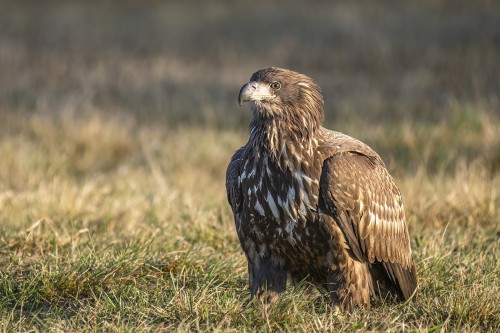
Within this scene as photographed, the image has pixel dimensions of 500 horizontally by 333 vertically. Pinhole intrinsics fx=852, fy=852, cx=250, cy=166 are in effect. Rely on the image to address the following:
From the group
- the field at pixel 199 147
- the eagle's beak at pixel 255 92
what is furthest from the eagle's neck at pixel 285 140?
the field at pixel 199 147

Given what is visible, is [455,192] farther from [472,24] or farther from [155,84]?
[472,24]

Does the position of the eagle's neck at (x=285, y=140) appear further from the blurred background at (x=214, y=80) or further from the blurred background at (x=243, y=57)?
the blurred background at (x=243, y=57)

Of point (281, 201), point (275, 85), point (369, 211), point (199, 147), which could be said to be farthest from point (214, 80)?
point (281, 201)

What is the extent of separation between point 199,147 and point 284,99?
4202mm

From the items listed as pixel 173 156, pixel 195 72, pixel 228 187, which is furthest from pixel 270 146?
pixel 195 72

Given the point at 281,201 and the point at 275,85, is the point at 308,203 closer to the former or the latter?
the point at 281,201

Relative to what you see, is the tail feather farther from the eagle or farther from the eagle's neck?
the eagle's neck

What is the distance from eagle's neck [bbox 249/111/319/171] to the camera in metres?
4.36

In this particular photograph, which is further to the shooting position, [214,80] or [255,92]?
[214,80]

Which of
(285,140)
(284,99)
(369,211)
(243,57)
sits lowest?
(243,57)

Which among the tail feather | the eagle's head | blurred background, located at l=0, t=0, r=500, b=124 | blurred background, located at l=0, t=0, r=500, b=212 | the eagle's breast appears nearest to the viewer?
the eagle's breast

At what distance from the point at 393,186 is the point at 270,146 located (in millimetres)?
777

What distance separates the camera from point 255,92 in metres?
4.43

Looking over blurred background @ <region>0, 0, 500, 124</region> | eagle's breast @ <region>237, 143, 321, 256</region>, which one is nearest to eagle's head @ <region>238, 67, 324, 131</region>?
eagle's breast @ <region>237, 143, 321, 256</region>
